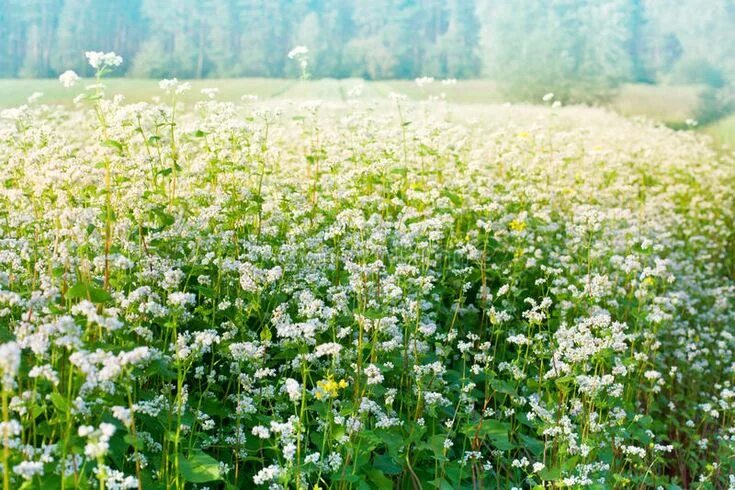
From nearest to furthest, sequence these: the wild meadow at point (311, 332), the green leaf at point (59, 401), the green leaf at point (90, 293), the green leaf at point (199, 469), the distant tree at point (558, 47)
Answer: the green leaf at point (59, 401)
the green leaf at point (199, 469)
the wild meadow at point (311, 332)
the green leaf at point (90, 293)
the distant tree at point (558, 47)

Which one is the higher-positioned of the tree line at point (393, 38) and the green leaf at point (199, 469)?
the tree line at point (393, 38)

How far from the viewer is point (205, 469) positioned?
A: 317cm

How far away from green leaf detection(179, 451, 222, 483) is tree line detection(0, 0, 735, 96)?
1600 centimetres

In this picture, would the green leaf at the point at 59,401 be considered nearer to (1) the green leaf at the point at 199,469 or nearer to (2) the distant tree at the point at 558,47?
(1) the green leaf at the point at 199,469

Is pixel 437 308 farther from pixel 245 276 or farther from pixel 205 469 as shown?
pixel 205 469

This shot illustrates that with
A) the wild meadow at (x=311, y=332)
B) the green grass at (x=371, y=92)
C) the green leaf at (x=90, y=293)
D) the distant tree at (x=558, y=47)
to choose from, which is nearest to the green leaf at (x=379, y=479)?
Answer: the wild meadow at (x=311, y=332)

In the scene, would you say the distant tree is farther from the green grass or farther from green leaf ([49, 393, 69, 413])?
green leaf ([49, 393, 69, 413])

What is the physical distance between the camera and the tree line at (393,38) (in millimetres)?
18531

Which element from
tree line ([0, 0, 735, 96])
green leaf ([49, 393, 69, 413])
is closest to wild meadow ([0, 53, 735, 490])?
green leaf ([49, 393, 69, 413])

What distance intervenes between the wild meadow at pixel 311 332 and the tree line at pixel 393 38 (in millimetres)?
12404

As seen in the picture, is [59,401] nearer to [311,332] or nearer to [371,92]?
[311,332]

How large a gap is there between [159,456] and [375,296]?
1569 millimetres

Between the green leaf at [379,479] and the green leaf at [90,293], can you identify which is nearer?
the green leaf at [90,293]

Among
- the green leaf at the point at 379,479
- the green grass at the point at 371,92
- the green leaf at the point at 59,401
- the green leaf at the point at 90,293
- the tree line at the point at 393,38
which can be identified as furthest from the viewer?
the tree line at the point at 393,38
